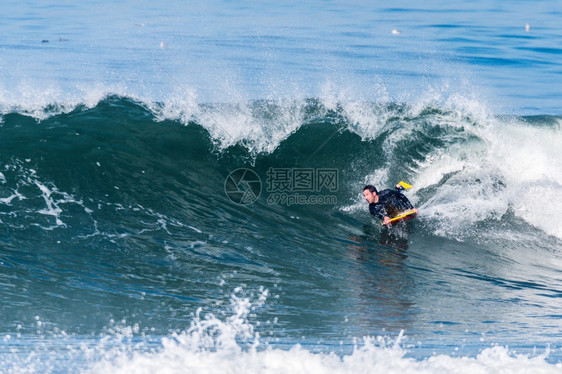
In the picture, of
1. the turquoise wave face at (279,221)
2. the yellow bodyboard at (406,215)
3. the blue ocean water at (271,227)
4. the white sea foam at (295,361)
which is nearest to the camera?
the white sea foam at (295,361)

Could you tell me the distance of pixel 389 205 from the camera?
876 cm

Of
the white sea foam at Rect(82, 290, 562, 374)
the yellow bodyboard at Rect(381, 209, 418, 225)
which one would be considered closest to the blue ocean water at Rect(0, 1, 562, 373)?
the white sea foam at Rect(82, 290, 562, 374)

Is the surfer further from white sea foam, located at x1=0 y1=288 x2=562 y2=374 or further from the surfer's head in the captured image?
white sea foam, located at x1=0 y1=288 x2=562 y2=374

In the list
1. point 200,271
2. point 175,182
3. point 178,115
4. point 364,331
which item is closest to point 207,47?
point 178,115

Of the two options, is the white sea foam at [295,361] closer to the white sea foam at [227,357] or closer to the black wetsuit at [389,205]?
the white sea foam at [227,357]

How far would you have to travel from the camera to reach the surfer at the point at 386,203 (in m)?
8.74

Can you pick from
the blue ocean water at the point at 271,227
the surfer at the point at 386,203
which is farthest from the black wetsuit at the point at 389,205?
the blue ocean water at the point at 271,227

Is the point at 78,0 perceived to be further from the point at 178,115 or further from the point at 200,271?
the point at 200,271

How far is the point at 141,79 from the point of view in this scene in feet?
56.9

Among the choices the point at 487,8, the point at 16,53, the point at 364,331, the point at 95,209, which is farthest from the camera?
the point at 487,8

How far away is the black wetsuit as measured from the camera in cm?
874

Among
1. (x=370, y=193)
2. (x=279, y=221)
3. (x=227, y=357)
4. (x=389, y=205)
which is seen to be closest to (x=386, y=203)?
(x=389, y=205)

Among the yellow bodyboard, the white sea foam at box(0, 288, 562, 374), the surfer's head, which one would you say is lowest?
the white sea foam at box(0, 288, 562, 374)

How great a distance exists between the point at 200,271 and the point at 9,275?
1858 millimetres
